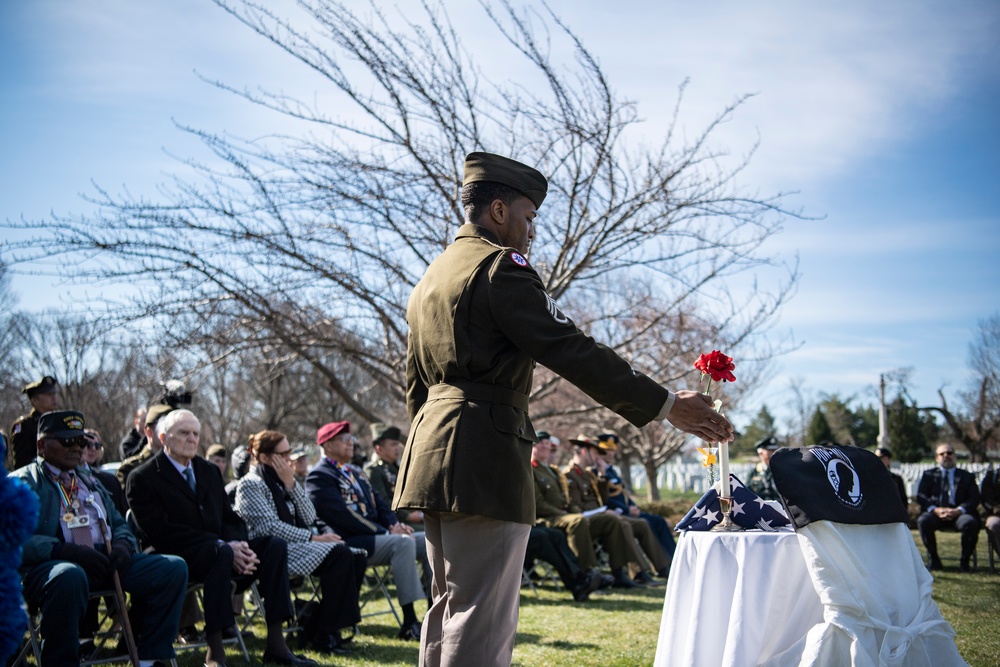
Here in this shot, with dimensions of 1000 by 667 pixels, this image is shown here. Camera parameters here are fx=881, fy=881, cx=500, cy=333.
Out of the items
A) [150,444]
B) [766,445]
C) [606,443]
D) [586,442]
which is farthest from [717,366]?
[766,445]

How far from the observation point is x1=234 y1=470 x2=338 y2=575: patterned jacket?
6.35 meters

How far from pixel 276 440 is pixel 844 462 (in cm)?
427

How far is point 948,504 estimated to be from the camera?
12.3 m

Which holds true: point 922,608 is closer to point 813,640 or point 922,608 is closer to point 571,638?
point 813,640

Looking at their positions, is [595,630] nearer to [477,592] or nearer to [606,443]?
[477,592]

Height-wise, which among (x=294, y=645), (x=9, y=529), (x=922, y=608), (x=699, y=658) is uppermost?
(x=9, y=529)

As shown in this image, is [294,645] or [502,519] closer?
[502,519]

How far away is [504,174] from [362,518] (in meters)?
5.02

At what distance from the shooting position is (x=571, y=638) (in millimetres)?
6414

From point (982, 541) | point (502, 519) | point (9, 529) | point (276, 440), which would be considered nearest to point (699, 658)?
Result: point (502, 519)

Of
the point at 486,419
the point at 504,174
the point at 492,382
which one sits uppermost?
the point at 504,174

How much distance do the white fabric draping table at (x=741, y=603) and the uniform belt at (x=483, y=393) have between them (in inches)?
51.2

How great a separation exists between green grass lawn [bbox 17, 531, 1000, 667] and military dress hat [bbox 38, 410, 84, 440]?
165 cm

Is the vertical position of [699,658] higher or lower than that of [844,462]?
lower
